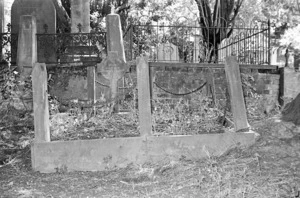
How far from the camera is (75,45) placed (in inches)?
383

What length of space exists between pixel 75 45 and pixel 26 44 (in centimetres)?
153

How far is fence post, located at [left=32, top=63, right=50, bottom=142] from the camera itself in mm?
5098

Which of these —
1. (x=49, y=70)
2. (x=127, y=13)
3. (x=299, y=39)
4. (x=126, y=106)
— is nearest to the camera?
(x=126, y=106)

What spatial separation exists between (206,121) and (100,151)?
6.49ft

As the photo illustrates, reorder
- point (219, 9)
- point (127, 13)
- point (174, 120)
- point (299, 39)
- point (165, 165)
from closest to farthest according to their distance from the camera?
point (165, 165)
point (174, 120)
point (219, 9)
point (127, 13)
point (299, 39)

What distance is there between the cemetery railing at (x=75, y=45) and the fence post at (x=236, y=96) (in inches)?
185

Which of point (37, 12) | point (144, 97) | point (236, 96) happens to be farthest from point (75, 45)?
point (236, 96)

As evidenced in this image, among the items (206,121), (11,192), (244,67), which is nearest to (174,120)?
(206,121)

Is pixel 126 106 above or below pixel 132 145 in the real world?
above

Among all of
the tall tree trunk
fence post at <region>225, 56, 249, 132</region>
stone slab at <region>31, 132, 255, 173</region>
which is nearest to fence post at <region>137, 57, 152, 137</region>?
stone slab at <region>31, 132, 255, 173</region>

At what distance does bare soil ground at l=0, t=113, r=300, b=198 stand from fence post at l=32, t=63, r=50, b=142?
568 mm

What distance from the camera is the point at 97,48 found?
31.5ft

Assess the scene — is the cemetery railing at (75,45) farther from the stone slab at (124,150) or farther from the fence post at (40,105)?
the stone slab at (124,150)

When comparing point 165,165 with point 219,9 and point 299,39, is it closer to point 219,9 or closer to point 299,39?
point 219,9
